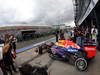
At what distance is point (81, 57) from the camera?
5.14 meters

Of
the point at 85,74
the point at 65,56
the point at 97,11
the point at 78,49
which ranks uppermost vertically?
the point at 97,11

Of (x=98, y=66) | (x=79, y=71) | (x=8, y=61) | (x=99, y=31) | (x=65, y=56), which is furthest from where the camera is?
(x=99, y=31)

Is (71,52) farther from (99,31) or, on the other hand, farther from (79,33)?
(79,33)

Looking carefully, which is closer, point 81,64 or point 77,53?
point 81,64

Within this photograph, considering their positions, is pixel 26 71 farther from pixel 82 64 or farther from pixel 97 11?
pixel 97 11

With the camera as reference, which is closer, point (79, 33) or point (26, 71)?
point (26, 71)

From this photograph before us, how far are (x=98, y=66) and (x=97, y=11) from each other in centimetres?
491

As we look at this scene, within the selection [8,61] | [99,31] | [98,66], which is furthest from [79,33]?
[8,61]

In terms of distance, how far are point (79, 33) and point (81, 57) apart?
564cm

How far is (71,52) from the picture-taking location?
5.60 metres

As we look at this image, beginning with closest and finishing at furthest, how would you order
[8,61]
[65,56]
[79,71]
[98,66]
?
1. [8,61]
2. [79,71]
3. [98,66]
4. [65,56]

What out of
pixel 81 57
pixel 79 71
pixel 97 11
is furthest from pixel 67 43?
pixel 97 11

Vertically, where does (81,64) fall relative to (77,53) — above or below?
below

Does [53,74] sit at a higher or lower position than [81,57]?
lower
